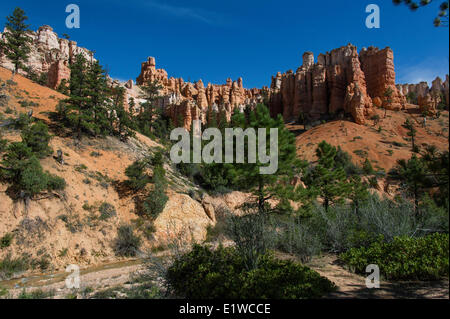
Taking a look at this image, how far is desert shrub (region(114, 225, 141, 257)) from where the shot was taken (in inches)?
639

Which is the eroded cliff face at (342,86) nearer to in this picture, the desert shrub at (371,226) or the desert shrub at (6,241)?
the desert shrub at (371,226)

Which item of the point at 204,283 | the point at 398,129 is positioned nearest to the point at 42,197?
the point at 204,283

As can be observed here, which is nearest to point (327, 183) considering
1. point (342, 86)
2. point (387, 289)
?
point (387, 289)

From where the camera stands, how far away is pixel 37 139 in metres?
17.5

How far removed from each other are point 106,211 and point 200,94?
68.5 m

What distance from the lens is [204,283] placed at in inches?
220

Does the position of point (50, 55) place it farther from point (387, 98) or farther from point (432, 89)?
point (432, 89)

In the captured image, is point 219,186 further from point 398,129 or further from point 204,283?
point 398,129

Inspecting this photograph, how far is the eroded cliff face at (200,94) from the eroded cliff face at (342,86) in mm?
15400

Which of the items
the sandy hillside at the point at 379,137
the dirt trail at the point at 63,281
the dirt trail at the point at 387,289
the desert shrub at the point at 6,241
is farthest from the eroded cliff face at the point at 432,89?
the desert shrub at the point at 6,241

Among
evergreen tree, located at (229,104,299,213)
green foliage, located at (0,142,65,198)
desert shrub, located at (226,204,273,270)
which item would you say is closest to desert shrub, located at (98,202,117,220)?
green foliage, located at (0,142,65,198)

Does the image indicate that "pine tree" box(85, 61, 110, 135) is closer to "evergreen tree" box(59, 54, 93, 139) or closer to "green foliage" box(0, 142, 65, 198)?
"evergreen tree" box(59, 54, 93, 139)

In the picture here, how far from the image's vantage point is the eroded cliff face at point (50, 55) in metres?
51.7
